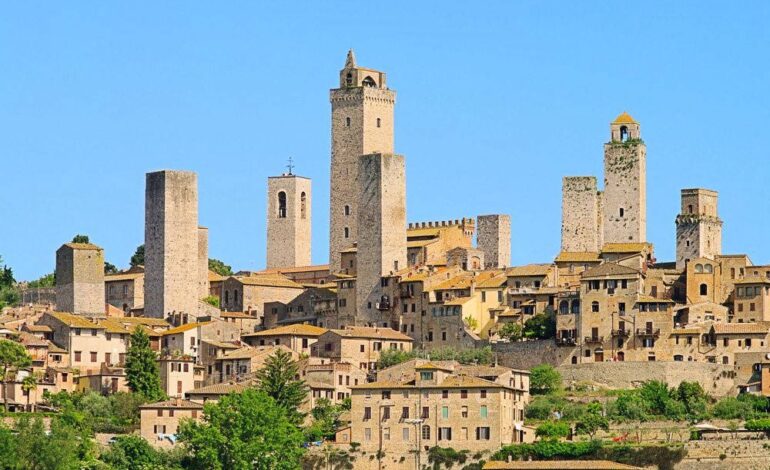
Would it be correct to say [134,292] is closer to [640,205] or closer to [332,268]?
[332,268]

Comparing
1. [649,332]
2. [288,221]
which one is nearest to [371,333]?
[649,332]

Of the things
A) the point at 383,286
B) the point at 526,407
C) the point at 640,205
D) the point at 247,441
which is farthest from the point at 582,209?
the point at 247,441

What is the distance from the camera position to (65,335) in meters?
104

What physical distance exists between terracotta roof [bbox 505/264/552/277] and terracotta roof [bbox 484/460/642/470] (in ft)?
59.3

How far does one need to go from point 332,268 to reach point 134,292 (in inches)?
351

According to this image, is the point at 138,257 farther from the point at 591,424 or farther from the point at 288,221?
the point at 591,424

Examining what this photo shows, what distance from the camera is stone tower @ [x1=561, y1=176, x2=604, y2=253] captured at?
108 metres

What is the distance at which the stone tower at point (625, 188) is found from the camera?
108000mm

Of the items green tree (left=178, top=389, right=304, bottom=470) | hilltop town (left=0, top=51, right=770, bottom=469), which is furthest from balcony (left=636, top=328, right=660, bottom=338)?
green tree (left=178, top=389, right=304, bottom=470)

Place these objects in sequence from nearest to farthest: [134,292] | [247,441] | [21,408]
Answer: [247,441], [21,408], [134,292]

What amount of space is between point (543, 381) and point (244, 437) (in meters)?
13.0

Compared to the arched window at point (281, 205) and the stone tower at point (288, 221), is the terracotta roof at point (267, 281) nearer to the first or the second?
the stone tower at point (288, 221)

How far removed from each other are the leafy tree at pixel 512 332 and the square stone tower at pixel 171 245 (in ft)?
50.5

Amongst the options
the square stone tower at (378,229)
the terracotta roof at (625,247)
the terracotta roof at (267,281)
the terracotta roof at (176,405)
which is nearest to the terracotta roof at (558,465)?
the terracotta roof at (176,405)
